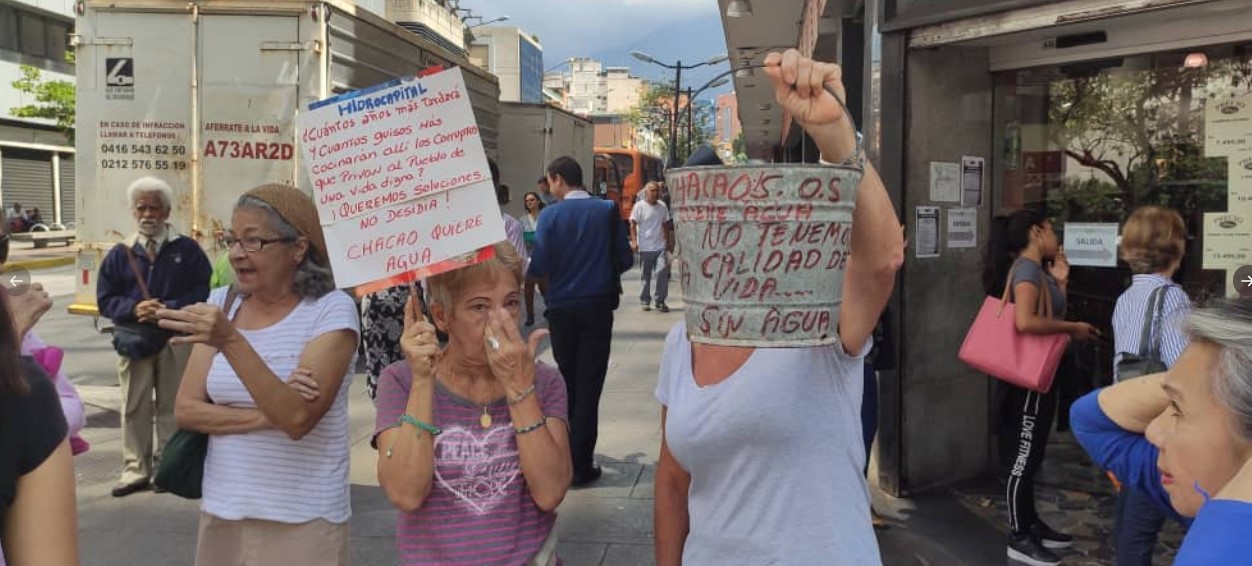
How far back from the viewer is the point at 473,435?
2.28m

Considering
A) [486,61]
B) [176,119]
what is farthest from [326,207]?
[486,61]

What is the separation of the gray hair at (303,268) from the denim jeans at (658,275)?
35.0ft

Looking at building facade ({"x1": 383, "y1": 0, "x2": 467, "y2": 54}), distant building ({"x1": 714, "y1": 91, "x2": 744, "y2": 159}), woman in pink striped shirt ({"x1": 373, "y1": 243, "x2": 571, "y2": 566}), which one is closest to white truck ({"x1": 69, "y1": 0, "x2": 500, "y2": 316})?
woman in pink striped shirt ({"x1": 373, "y1": 243, "x2": 571, "y2": 566})

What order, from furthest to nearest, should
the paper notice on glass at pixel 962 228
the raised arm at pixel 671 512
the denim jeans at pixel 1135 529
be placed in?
the paper notice on glass at pixel 962 228
the denim jeans at pixel 1135 529
the raised arm at pixel 671 512

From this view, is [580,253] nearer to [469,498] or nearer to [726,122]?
[469,498]

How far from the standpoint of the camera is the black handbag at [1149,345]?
3.92 metres

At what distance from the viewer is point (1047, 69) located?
5574 mm

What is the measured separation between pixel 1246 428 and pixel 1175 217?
293cm

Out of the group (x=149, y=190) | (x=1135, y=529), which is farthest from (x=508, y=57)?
(x=1135, y=529)

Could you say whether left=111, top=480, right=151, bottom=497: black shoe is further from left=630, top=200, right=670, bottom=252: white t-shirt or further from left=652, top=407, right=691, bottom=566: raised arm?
left=630, top=200, right=670, bottom=252: white t-shirt

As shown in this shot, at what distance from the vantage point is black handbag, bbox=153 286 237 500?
2.73 meters

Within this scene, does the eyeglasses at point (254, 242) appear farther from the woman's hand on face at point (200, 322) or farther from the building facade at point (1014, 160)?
the building facade at point (1014, 160)

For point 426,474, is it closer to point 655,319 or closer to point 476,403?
point 476,403

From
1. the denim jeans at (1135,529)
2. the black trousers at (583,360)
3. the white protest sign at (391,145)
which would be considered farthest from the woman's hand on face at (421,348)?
the black trousers at (583,360)
